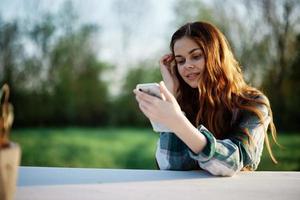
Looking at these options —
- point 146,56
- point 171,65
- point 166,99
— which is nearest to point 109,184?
point 166,99

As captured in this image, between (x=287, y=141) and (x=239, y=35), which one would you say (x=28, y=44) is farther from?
(x=287, y=141)

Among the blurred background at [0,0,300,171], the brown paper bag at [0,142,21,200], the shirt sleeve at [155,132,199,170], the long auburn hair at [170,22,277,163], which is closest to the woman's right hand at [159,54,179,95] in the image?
the long auburn hair at [170,22,277,163]

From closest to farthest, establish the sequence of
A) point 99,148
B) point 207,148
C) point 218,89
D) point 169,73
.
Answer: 1. point 207,148
2. point 218,89
3. point 169,73
4. point 99,148

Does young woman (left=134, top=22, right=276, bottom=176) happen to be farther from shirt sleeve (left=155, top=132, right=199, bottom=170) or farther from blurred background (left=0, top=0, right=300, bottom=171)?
blurred background (left=0, top=0, right=300, bottom=171)

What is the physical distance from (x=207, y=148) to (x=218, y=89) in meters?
0.48

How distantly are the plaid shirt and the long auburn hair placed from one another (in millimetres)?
63

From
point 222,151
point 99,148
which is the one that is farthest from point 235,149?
point 99,148

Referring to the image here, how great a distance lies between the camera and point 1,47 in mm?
8125

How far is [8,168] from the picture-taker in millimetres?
636

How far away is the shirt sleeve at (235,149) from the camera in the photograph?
3.64 feet

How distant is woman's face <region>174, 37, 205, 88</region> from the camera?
1577 mm

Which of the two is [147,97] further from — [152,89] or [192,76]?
[192,76]

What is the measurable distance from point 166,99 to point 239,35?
260 inches

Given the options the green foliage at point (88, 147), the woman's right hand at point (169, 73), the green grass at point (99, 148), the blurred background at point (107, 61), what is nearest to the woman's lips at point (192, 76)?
the woman's right hand at point (169, 73)
